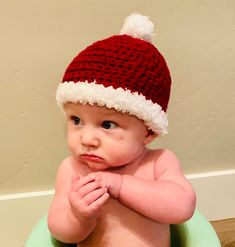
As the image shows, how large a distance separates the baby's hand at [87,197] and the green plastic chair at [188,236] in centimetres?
15

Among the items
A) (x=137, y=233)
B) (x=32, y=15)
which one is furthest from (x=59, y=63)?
(x=137, y=233)

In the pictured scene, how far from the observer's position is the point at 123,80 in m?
0.63

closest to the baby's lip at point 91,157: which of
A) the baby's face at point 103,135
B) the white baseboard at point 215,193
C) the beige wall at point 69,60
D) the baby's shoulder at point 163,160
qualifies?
the baby's face at point 103,135

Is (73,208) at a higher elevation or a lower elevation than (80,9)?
lower

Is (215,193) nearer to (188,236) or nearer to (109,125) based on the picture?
(188,236)

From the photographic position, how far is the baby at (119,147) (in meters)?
0.63

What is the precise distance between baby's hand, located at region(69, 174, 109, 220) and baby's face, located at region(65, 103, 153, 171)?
0.04 metres

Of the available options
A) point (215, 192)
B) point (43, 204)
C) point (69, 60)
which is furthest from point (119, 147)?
point (215, 192)

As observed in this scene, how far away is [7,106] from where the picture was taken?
957 mm

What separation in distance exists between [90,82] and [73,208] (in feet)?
0.63

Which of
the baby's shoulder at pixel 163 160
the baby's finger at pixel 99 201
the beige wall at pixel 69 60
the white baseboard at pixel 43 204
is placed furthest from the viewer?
the white baseboard at pixel 43 204

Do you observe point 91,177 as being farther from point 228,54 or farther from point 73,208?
point 228,54

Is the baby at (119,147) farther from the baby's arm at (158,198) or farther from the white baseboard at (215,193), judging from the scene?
the white baseboard at (215,193)

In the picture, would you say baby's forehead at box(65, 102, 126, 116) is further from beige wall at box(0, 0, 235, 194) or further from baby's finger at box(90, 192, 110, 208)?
beige wall at box(0, 0, 235, 194)
